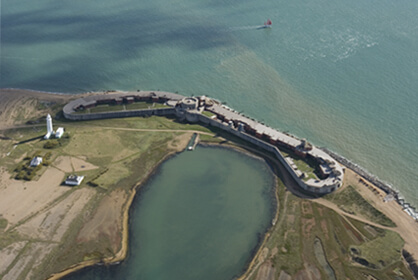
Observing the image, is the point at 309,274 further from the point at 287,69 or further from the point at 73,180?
the point at 287,69

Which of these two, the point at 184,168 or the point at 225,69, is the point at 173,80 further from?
the point at 184,168

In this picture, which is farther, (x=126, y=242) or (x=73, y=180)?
(x=73, y=180)

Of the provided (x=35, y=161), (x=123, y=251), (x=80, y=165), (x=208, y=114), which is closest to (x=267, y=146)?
(x=208, y=114)

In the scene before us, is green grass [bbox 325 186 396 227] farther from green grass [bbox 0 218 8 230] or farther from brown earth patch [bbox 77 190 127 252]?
green grass [bbox 0 218 8 230]

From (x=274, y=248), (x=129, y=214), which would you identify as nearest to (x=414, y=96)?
(x=274, y=248)

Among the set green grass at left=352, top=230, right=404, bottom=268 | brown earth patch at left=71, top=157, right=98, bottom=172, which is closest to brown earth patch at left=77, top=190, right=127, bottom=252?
brown earth patch at left=71, top=157, right=98, bottom=172

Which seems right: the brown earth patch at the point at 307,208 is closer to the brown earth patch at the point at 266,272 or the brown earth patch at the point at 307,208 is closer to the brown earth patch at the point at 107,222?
the brown earth patch at the point at 266,272

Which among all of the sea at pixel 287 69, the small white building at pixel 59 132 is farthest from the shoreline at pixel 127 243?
the small white building at pixel 59 132
